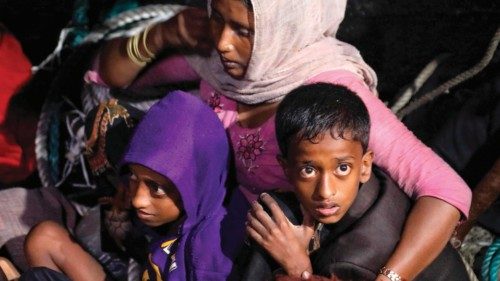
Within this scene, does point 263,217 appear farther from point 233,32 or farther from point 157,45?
point 157,45

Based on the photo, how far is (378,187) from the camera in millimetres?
1678

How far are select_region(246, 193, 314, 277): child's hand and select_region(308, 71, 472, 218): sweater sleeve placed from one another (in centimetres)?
22

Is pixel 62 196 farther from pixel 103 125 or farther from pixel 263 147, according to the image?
pixel 263 147

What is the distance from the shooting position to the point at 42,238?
2014mm

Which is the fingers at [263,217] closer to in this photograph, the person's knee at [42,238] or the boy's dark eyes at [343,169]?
the boy's dark eyes at [343,169]

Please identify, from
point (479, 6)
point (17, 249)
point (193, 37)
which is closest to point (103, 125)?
point (193, 37)

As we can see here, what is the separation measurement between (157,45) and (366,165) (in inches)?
28.4

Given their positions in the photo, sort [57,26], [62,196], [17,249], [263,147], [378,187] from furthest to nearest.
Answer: [57,26]
[62,196]
[17,249]
[263,147]
[378,187]

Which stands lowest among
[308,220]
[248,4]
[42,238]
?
[42,238]

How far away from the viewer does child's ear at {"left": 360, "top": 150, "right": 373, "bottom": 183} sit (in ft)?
5.23

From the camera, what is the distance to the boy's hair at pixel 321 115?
4.99 feet

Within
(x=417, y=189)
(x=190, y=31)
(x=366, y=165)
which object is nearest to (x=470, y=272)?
(x=417, y=189)

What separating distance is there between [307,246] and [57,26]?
1.51 meters

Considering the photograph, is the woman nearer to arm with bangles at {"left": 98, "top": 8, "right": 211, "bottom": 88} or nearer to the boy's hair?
arm with bangles at {"left": 98, "top": 8, "right": 211, "bottom": 88}
